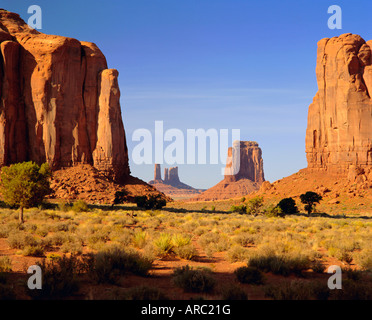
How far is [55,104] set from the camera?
182 ft

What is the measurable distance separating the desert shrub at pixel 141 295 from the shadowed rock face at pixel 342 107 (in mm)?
68198

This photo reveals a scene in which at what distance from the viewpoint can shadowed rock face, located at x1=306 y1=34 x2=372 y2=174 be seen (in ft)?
228

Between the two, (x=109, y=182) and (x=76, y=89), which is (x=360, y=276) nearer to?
(x=109, y=182)

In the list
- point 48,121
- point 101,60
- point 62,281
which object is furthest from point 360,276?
point 101,60

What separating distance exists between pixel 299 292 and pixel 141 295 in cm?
358

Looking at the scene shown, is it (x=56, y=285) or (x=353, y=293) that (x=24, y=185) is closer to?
(x=56, y=285)

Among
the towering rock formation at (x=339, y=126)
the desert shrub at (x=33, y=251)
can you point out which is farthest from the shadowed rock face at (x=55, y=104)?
the desert shrub at (x=33, y=251)

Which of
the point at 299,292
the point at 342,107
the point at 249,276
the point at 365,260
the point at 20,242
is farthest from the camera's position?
the point at 342,107

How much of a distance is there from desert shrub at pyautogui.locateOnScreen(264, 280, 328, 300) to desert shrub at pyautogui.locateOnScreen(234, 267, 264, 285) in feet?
3.88

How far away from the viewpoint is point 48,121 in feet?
181

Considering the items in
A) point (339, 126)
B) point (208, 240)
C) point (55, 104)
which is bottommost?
point (208, 240)

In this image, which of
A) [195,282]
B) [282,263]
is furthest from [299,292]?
[282,263]

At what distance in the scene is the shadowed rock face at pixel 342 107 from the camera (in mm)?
69375

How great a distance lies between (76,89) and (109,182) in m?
16.8
